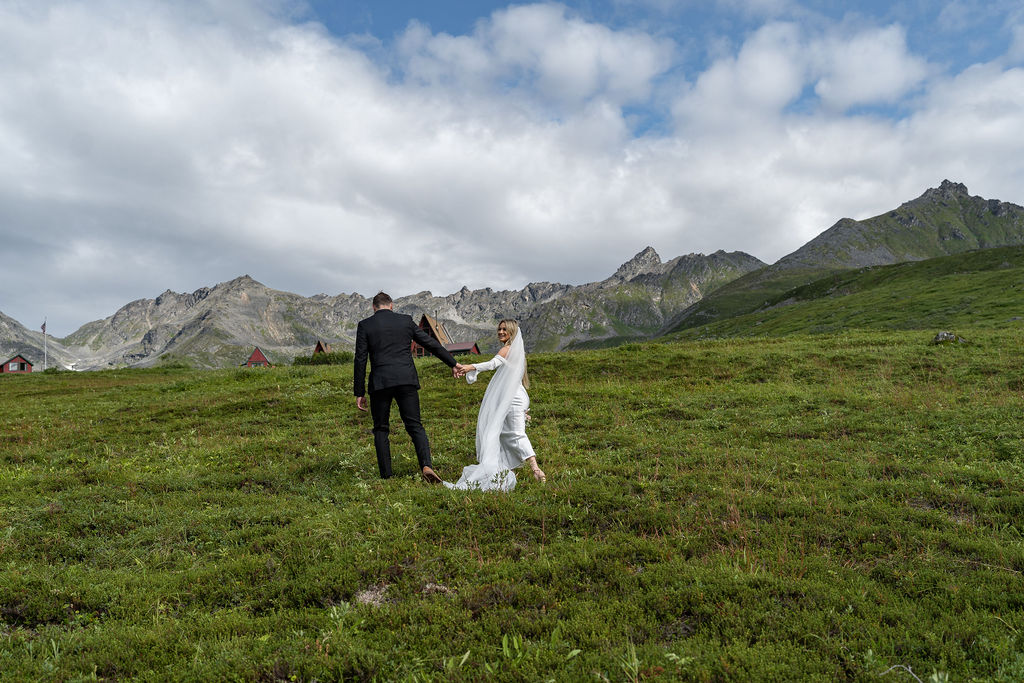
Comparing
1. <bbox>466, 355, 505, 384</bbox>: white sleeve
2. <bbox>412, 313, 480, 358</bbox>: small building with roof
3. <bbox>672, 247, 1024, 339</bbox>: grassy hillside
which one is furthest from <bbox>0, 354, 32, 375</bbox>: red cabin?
<bbox>466, 355, 505, 384</bbox>: white sleeve

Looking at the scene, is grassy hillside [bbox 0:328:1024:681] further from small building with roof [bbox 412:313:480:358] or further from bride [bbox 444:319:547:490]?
small building with roof [bbox 412:313:480:358]

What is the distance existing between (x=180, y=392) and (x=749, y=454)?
2723cm

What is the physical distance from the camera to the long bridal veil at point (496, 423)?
1070 centimetres

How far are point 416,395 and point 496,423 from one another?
5.85 ft

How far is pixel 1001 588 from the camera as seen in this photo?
226 inches

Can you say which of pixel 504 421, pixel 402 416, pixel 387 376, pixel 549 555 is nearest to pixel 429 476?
pixel 402 416

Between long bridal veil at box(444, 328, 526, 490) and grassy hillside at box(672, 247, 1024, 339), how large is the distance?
1481 inches

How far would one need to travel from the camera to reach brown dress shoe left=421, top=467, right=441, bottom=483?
1052 cm

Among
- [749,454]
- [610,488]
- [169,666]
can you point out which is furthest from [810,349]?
[169,666]

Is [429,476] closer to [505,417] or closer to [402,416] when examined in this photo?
[402,416]

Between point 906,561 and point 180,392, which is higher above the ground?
point 180,392

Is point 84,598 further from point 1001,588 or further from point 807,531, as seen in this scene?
point 1001,588

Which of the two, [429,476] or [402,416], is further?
[402,416]

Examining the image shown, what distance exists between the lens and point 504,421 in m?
11.5
